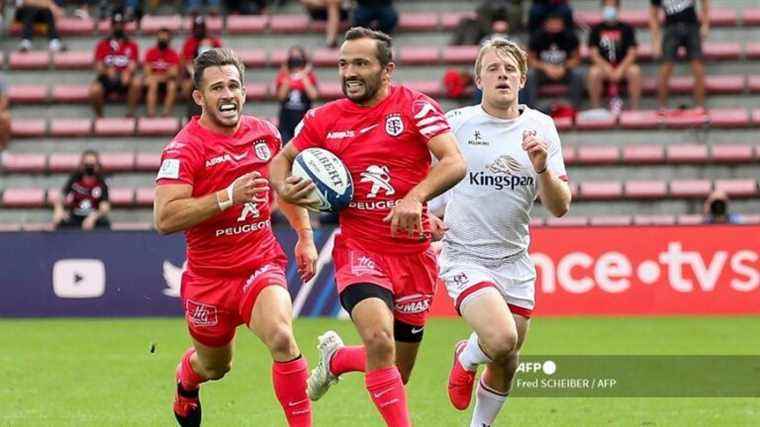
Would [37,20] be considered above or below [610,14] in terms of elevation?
below

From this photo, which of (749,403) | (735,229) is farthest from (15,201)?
(749,403)

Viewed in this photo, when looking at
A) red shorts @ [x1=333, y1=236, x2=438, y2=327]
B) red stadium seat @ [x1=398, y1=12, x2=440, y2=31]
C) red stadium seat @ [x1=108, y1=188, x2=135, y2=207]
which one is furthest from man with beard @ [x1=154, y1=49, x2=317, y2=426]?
red stadium seat @ [x1=398, y1=12, x2=440, y2=31]

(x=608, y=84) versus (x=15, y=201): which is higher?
(x=608, y=84)

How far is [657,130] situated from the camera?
2247 cm

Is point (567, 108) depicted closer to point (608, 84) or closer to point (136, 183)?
point (608, 84)

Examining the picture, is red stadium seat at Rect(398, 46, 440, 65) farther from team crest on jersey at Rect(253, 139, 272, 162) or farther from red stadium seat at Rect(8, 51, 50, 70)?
team crest on jersey at Rect(253, 139, 272, 162)

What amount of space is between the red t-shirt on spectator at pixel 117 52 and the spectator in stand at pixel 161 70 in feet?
0.78

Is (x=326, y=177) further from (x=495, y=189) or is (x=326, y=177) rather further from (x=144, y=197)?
(x=144, y=197)

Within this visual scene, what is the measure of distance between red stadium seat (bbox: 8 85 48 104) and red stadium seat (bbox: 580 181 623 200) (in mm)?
8841

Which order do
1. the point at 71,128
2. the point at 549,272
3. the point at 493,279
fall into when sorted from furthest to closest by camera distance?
the point at 71,128
the point at 549,272
the point at 493,279

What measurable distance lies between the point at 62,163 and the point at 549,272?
8.66 meters

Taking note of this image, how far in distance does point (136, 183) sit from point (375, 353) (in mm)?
15547

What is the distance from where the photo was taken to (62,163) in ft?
76.3

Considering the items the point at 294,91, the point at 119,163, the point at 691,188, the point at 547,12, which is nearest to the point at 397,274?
the point at 294,91
